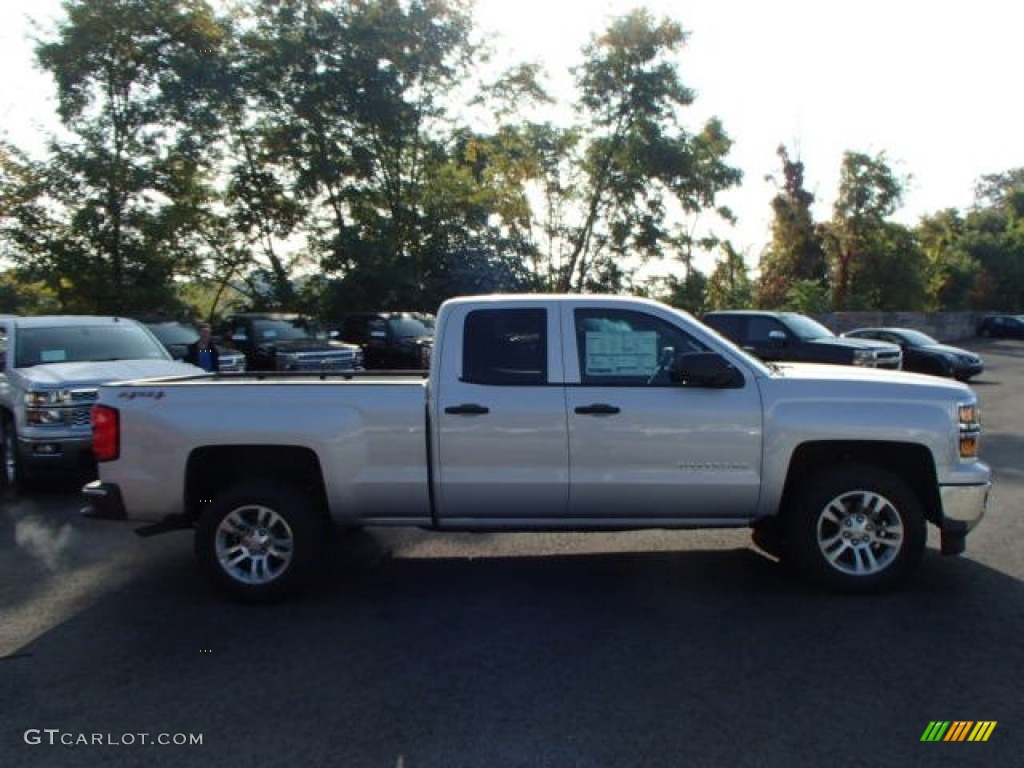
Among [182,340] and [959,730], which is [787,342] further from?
[959,730]

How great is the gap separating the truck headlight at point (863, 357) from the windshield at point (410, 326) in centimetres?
911

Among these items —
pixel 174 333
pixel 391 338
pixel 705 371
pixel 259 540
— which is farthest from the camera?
pixel 391 338

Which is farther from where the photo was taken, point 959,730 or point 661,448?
point 661,448

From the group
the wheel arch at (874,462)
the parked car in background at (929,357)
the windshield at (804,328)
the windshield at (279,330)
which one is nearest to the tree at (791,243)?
the parked car in background at (929,357)

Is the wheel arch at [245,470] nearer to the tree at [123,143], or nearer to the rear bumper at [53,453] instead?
the rear bumper at [53,453]

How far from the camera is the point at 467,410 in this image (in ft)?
16.7

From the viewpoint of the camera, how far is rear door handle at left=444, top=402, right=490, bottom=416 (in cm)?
509

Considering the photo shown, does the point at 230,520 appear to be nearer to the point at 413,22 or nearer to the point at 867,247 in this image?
the point at 413,22

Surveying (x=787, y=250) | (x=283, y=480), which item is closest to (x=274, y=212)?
(x=283, y=480)

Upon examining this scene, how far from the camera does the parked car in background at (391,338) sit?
18.2 meters

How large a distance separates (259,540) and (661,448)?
106 inches

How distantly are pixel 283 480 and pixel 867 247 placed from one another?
124ft

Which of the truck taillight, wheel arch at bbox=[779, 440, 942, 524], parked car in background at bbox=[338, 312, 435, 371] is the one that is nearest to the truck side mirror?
wheel arch at bbox=[779, 440, 942, 524]

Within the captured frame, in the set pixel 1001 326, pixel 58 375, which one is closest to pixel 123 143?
pixel 58 375
